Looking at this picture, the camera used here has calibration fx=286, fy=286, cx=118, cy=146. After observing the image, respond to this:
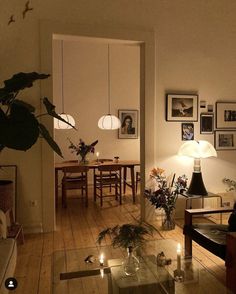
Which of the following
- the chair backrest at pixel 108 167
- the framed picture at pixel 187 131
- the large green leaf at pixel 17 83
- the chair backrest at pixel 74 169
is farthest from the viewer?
the chair backrest at pixel 108 167

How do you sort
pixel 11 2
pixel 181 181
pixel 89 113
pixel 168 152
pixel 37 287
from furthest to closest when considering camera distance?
pixel 89 113 < pixel 168 152 < pixel 181 181 < pixel 11 2 < pixel 37 287

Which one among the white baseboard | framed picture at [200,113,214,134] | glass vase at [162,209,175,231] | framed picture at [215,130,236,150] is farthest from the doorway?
framed picture at [215,130,236,150]

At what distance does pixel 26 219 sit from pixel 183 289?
2.64 m

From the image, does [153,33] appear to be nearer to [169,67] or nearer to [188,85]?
[169,67]

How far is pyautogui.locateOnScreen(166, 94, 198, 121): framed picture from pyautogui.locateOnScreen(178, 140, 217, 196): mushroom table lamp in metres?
0.46

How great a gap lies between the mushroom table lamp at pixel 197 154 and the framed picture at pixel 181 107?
18.3 inches

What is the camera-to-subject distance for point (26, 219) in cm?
390

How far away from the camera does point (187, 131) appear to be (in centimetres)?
449

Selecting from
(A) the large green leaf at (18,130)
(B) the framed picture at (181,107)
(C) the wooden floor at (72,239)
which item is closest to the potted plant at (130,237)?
(C) the wooden floor at (72,239)

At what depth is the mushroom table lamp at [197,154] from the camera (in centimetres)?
407

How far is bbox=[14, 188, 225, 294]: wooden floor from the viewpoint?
8.80ft

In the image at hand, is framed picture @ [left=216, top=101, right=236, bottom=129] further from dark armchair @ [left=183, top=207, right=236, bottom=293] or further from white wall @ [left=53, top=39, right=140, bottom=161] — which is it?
white wall @ [left=53, top=39, right=140, bottom=161]

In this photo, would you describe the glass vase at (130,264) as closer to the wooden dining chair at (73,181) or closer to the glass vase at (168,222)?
the glass vase at (168,222)

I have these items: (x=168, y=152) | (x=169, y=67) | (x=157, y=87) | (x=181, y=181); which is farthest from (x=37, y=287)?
(x=169, y=67)
